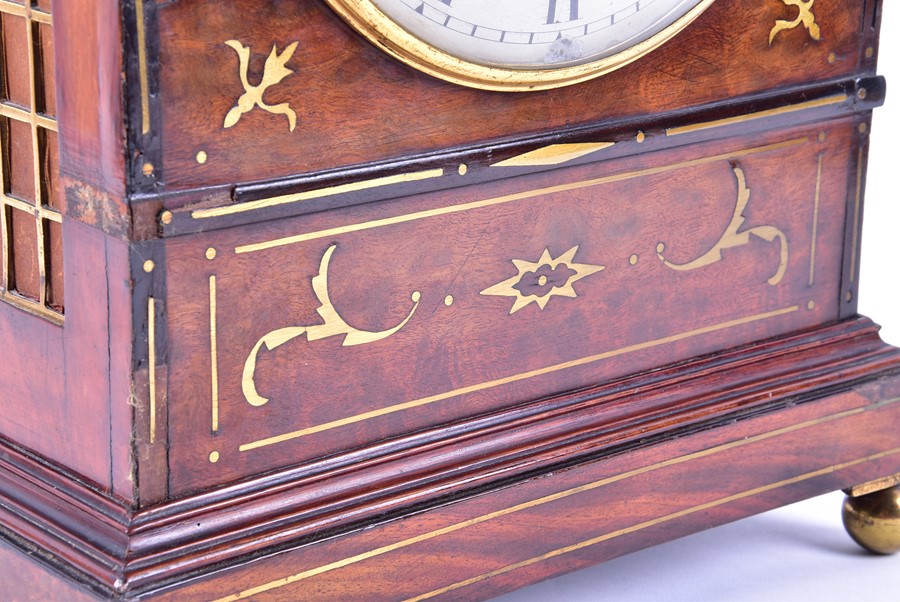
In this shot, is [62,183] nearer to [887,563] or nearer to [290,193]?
[290,193]

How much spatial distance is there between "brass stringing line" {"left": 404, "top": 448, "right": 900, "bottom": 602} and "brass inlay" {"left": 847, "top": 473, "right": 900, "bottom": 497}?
4cm

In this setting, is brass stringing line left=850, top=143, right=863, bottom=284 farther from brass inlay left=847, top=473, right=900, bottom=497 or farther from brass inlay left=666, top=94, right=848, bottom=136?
brass inlay left=847, top=473, right=900, bottom=497

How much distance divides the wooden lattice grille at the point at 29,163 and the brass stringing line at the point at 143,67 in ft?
0.50

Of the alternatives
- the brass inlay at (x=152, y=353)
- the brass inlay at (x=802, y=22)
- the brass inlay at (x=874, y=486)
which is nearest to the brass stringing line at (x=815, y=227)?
the brass inlay at (x=802, y=22)

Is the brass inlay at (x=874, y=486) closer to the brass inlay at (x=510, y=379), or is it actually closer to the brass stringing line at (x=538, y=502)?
the brass stringing line at (x=538, y=502)

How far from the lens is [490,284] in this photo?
6.76ft

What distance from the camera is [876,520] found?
2.48 meters

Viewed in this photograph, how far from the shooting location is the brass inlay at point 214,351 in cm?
183

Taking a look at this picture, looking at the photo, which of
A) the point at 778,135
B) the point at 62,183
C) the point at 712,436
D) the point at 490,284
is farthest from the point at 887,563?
the point at 62,183

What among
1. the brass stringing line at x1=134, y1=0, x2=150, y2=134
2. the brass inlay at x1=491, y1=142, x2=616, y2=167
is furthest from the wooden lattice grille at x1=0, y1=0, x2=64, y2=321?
the brass inlay at x1=491, y1=142, x2=616, y2=167

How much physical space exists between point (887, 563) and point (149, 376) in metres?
1.24

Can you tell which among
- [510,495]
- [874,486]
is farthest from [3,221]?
[874,486]

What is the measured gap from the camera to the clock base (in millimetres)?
1871

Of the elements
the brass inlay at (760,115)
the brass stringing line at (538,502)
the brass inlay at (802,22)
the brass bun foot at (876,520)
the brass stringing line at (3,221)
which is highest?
the brass inlay at (802,22)
